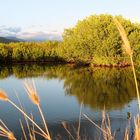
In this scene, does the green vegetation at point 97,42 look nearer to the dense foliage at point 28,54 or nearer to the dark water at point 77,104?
the dense foliage at point 28,54

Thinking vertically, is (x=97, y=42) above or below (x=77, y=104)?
above

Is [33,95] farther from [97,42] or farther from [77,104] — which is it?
[97,42]

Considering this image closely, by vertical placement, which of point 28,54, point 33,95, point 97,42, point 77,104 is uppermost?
point 33,95

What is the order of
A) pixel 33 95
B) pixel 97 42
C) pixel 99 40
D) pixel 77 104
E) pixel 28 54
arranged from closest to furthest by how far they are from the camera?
pixel 33 95, pixel 77 104, pixel 99 40, pixel 97 42, pixel 28 54

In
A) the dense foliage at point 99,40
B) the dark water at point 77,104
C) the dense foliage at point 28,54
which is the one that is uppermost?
the dense foliage at point 99,40

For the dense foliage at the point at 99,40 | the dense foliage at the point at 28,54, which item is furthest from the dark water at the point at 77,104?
the dense foliage at the point at 28,54

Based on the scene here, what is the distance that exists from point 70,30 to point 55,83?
26860mm

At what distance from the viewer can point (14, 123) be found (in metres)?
16.3

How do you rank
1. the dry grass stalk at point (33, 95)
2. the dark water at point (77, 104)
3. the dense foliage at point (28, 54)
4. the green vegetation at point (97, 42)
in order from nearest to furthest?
the dry grass stalk at point (33, 95)
the dark water at point (77, 104)
the green vegetation at point (97, 42)
the dense foliage at point (28, 54)

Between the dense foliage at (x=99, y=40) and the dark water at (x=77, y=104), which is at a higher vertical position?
the dense foliage at (x=99, y=40)

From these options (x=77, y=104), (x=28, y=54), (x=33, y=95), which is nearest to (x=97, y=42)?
(x=28, y=54)

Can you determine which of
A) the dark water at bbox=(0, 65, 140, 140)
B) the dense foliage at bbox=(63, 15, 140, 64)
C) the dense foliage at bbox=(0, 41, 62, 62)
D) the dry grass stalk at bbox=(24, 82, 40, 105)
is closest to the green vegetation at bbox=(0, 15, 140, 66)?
the dense foliage at bbox=(63, 15, 140, 64)

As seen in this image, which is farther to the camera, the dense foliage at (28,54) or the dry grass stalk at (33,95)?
the dense foliage at (28,54)

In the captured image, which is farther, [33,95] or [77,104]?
[77,104]
